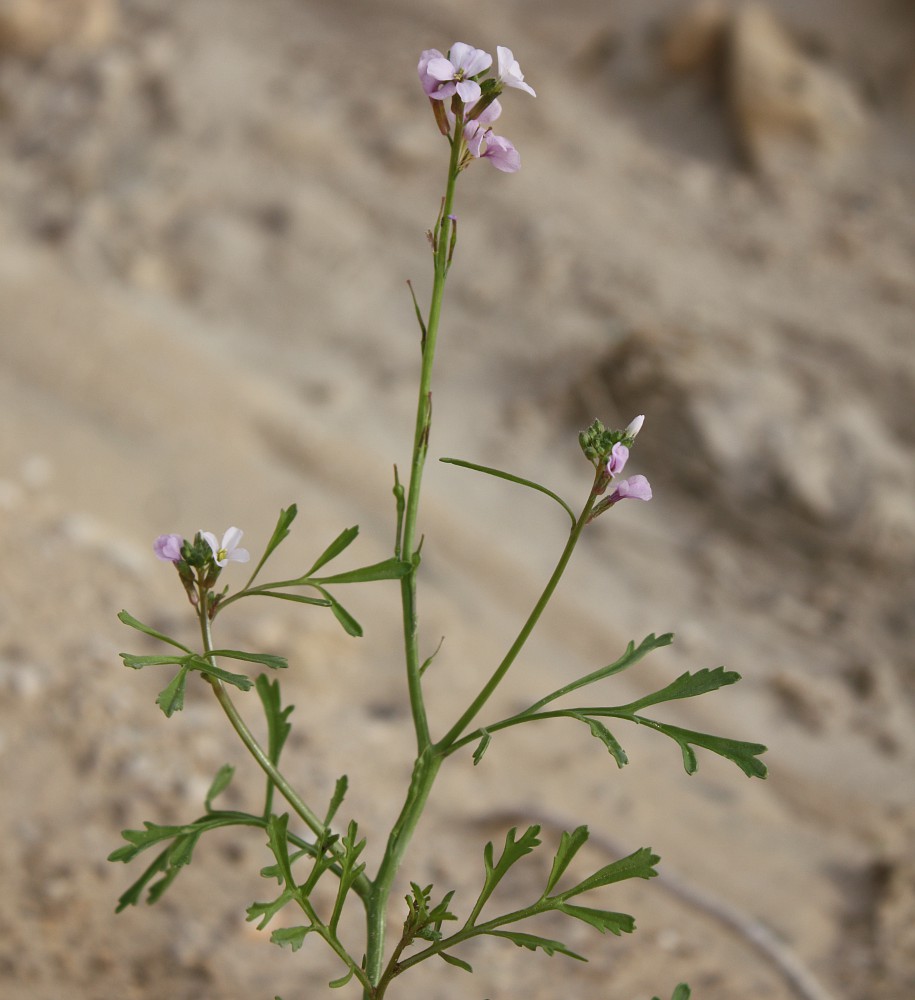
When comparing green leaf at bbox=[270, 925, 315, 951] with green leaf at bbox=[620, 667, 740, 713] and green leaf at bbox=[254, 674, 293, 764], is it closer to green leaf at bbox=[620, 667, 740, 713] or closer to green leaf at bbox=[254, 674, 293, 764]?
green leaf at bbox=[254, 674, 293, 764]

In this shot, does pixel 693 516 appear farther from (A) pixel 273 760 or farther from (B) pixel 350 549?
(A) pixel 273 760

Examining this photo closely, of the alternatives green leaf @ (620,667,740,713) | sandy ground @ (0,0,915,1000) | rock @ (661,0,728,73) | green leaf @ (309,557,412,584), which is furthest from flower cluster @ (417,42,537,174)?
rock @ (661,0,728,73)

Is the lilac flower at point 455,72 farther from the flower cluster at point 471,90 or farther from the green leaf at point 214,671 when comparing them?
the green leaf at point 214,671

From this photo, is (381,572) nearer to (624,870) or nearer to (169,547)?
(169,547)

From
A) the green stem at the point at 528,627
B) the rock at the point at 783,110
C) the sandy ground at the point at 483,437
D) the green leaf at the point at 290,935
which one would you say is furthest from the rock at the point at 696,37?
the green leaf at the point at 290,935

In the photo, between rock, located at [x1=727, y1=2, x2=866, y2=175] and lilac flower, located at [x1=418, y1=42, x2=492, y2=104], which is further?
rock, located at [x1=727, y1=2, x2=866, y2=175]

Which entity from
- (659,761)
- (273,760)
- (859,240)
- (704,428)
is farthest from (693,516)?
(273,760)

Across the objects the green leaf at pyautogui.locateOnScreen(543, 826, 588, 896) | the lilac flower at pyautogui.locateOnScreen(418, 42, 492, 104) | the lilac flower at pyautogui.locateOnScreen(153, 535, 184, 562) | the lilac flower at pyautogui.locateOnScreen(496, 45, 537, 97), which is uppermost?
the lilac flower at pyautogui.locateOnScreen(496, 45, 537, 97)
